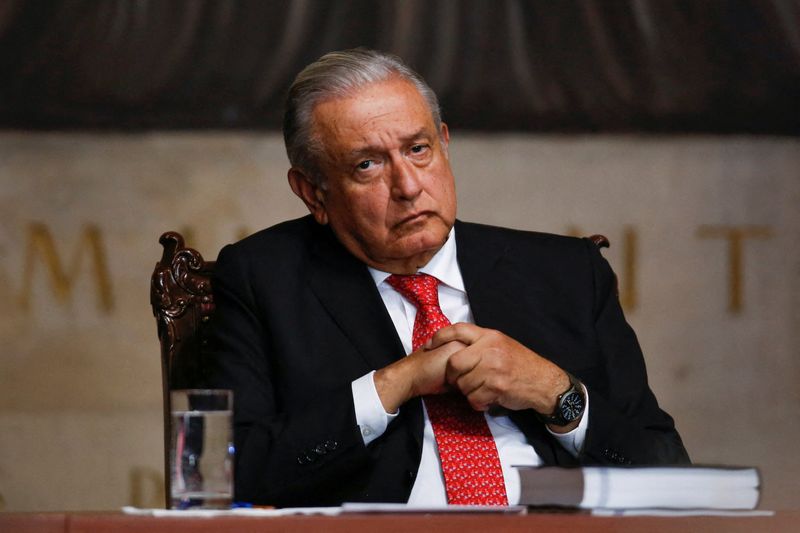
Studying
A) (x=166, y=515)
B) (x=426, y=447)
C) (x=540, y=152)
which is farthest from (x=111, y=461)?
(x=166, y=515)

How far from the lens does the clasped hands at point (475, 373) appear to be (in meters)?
2.04

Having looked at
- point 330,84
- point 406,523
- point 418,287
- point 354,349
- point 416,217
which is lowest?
point 406,523

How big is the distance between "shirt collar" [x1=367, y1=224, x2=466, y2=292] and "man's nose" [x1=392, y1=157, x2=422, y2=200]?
0.46 ft

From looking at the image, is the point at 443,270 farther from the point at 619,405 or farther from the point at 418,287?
the point at 619,405

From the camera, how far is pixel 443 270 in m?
2.36

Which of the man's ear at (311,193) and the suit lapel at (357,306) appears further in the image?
the man's ear at (311,193)

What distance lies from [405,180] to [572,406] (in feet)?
1.69

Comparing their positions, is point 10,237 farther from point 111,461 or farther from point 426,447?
point 426,447

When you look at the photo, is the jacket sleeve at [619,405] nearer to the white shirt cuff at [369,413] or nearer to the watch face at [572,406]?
the watch face at [572,406]

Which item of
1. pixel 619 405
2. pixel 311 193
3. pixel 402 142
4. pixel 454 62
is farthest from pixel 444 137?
pixel 454 62

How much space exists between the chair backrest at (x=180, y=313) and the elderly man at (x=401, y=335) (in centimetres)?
7

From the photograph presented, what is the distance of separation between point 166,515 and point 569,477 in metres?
0.42

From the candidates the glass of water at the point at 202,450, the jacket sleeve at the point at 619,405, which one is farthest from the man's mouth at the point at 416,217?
the glass of water at the point at 202,450

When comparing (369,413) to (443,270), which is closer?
(369,413)
